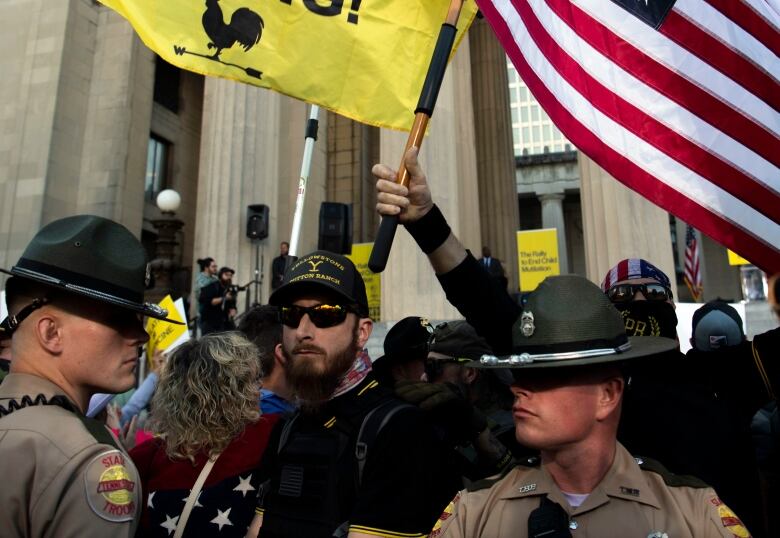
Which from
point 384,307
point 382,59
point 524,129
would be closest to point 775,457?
point 382,59

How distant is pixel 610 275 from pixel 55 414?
2.77 m

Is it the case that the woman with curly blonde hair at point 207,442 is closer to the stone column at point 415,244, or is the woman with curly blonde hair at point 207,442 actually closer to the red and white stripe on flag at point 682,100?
the red and white stripe on flag at point 682,100

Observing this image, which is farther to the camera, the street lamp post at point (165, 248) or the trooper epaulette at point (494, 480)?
the street lamp post at point (165, 248)

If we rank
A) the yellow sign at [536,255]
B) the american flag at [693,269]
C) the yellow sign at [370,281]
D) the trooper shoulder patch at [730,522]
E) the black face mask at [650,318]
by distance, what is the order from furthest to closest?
the american flag at [693,269] → the yellow sign at [536,255] → the yellow sign at [370,281] → the black face mask at [650,318] → the trooper shoulder patch at [730,522]

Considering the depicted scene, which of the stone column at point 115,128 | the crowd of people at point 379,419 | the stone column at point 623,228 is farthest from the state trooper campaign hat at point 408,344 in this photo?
the stone column at point 115,128

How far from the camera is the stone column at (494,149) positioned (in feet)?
66.5

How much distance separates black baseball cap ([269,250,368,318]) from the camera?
2729 mm

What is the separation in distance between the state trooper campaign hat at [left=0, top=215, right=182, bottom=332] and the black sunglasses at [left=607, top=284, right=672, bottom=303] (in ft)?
7.23

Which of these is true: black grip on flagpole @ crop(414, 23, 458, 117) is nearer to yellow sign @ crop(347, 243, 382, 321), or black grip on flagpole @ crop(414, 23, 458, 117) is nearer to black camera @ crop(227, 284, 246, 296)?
black camera @ crop(227, 284, 246, 296)

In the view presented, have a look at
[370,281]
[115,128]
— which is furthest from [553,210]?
[115,128]

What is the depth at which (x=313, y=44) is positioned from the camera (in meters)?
4.39

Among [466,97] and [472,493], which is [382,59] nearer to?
[472,493]

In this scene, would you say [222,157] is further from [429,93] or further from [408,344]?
[429,93]

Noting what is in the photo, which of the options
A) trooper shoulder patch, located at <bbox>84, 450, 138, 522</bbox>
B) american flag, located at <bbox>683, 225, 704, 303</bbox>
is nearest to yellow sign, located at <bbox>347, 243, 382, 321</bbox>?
american flag, located at <bbox>683, 225, 704, 303</bbox>
